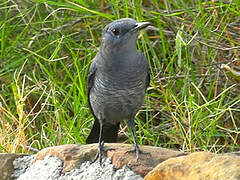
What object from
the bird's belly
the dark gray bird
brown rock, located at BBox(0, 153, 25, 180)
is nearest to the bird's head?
the dark gray bird

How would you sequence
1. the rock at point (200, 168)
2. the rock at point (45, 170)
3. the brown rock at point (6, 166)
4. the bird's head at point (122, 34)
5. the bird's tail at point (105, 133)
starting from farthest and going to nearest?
the bird's tail at point (105, 133)
the bird's head at point (122, 34)
the brown rock at point (6, 166)
the rock at point (45, 170)
the rock at point (200, 168)

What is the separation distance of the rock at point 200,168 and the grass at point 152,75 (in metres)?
1.30

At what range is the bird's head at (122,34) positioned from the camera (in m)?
3.27

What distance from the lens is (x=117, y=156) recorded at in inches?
118

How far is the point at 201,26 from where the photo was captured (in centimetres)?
390

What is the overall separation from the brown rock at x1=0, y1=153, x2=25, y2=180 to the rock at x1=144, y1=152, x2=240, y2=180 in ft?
3.38

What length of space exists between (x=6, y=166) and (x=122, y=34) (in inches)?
39.8

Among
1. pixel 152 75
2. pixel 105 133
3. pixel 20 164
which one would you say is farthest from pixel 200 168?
pixel 152 75

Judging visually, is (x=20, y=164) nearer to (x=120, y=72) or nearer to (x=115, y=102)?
(x=115, y=102)

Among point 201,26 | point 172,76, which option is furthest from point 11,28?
point 201,26

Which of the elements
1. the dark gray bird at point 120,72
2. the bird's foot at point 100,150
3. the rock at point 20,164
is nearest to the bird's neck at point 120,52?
the dark gray bird at point 120,72

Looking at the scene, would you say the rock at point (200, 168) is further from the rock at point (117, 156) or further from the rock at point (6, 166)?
the rock at point (6, 166)

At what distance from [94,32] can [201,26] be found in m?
1.28

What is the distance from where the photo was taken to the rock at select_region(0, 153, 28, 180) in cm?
311
